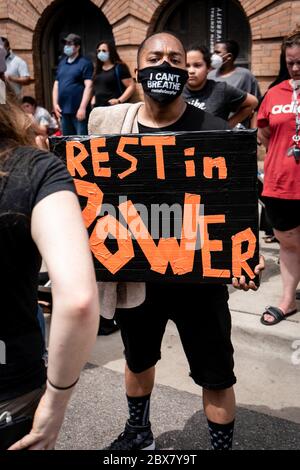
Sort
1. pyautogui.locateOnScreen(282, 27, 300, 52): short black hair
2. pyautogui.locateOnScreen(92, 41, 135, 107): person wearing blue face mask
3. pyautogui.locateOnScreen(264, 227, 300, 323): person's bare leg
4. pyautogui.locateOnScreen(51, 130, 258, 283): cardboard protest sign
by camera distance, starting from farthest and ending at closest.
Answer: pyautogui.locateOnScreen(92, 41, 135, 107): person wearing blue face mask → pyautogui.locateOnScreen(264, 227, 300, 323): person's bare leg → pyautogui.locateOnScreen(282, 27, 300, 52): short black hair → pyautogui.locateOnScreen(51, 130, 258, 283): cardboard protest sign

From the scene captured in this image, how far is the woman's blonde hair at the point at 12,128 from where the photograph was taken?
130 cm

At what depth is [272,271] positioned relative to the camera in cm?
474

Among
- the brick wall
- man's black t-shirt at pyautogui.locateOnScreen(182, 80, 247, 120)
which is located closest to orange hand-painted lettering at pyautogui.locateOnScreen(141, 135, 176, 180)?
man's black t-shirt at pyautogui.locateOnScreen(182, 80, 247, 120)

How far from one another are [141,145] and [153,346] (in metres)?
0.89

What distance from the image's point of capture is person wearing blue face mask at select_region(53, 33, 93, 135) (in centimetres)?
744

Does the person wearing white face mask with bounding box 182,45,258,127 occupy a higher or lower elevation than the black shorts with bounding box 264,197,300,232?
higher

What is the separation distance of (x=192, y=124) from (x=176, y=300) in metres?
0.73

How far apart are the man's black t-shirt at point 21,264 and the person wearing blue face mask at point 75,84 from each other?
6.34 metres

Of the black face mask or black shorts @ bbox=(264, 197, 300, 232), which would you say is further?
black shorts @ bbox=(264, 197, 300, 232)

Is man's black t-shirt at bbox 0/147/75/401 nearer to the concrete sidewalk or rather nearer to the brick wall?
the concrete sidewalk

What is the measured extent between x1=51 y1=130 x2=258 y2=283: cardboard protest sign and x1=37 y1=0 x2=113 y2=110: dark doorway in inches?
285

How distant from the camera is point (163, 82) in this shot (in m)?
2.26

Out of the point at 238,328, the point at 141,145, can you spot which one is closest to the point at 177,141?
the point at 141,145
